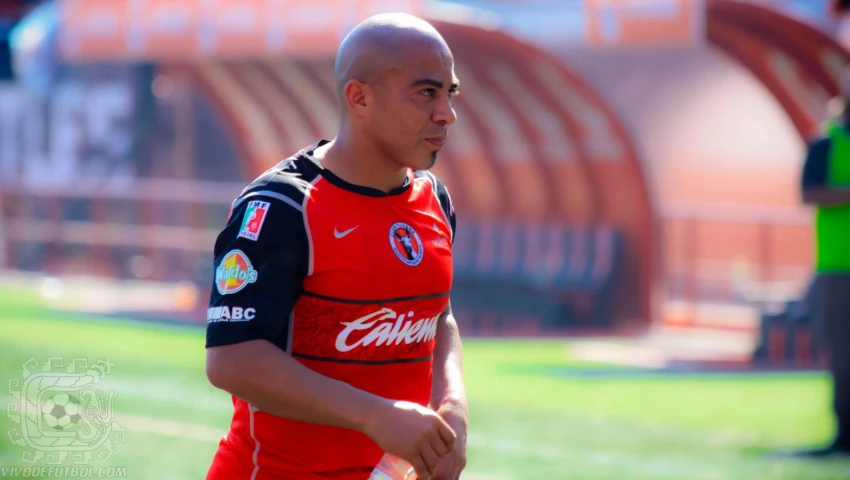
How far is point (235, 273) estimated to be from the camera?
9.72 feet

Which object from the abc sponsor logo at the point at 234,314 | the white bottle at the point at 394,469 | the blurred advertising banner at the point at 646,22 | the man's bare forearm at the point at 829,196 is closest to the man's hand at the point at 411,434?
the white bottle at the point at 394,469

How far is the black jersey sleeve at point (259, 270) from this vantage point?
294 centimetres

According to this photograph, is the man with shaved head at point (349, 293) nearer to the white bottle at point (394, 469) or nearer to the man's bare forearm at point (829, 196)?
the white bottle at point (394, 469)

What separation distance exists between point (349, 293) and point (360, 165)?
0.32 metres

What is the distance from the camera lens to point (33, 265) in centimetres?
2161

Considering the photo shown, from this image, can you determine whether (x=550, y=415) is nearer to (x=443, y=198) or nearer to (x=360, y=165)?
(x=443, y=198)

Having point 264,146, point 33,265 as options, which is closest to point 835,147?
point 264,146

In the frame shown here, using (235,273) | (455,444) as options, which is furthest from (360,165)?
(455,444)

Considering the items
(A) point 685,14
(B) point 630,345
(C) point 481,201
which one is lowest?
(B) point 630,345

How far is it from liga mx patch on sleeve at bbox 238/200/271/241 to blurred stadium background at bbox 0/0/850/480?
474cm

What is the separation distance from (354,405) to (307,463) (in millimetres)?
287

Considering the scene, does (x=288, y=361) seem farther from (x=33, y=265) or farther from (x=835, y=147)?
(x=33, y=265)

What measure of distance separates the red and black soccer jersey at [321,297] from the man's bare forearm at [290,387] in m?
0.04

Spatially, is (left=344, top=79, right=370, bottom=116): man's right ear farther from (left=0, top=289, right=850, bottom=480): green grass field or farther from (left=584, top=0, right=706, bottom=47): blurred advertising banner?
(left=584, top=0, right=706, bottom=47): blurred advertising banner
